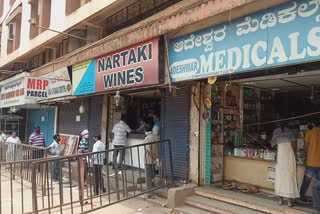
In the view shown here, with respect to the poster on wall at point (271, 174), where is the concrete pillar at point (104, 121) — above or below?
above

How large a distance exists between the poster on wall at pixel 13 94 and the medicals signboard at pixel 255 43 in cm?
801

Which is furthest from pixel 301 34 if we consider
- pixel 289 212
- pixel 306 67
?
pixel 289 212

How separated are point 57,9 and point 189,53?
25.8 ft

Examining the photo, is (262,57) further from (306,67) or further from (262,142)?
(262,142)

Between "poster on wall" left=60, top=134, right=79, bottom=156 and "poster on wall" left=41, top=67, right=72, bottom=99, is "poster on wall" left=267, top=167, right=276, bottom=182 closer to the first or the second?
"poster on wall" left=41, top=67, right=72, bottom=99

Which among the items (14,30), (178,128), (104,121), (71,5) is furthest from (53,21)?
(178,128)

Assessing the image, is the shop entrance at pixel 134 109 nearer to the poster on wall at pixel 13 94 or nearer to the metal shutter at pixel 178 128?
the metal shutter at pixel 178 128

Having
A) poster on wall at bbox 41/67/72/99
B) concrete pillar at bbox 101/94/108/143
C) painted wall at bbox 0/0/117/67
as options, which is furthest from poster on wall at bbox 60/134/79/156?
painted wall at bbox 0/0/117/67

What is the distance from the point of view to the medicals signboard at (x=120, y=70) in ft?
19.7

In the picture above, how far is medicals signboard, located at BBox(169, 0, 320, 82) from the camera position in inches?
144

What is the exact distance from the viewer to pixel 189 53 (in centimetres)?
538

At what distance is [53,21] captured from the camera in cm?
1133

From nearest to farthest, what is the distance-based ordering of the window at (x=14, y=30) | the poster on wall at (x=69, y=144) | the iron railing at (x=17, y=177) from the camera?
the iron railing at (x=17, y=177), the poster on wall at (x=69, y=144), the window at (x=14, y=30)

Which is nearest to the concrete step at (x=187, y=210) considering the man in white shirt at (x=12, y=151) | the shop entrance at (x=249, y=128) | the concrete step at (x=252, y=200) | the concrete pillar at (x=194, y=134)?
the concrete step at (x=252, y=200)
